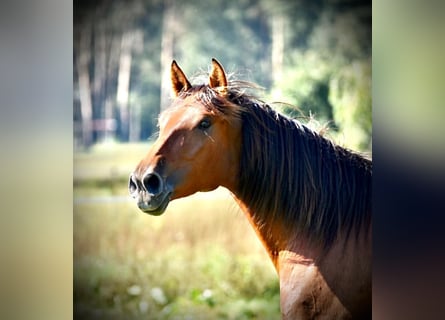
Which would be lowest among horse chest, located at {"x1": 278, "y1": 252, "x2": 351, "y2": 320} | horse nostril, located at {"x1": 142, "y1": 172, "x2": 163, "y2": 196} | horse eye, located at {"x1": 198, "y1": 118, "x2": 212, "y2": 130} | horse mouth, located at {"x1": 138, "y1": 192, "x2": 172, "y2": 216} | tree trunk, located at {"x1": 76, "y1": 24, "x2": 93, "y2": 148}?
horse chest, located at {"x1": 278, "y1": 252, "x2": 351, "y2": 320}

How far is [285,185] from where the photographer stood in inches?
121

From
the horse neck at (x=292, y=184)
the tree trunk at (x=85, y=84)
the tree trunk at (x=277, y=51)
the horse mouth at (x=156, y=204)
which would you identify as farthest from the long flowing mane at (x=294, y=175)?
the tree trunk at (x=85, y=84)

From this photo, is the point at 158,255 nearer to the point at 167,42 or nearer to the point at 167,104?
the point at 167,104

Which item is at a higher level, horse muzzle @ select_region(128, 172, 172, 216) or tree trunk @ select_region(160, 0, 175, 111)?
tree trunk @ select_region(160, 0, 175, 111)

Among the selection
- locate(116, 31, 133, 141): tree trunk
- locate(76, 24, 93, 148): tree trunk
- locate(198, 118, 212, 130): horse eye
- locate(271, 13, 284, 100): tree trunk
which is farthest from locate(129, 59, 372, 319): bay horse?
Result: locate(76, 24, 93, 148): tree trunk

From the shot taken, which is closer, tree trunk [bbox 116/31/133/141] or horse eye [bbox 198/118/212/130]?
horse eye [bbox 198/118/212/130]

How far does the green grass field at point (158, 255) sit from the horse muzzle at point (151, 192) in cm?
14

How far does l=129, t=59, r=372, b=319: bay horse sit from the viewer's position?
120 inches

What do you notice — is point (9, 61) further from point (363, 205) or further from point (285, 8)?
point (363, 205)

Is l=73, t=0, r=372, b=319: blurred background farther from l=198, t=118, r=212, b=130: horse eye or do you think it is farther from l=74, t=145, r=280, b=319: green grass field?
l=198, t=118, r=212, b=130: horse eye

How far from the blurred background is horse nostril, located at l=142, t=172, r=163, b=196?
22cm

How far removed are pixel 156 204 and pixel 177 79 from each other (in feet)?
2.12

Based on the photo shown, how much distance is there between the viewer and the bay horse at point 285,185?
3057mm

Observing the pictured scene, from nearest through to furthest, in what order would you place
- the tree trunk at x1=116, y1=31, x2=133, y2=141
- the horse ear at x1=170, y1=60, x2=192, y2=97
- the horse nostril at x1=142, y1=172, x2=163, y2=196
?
1. the horse nostril at x1=142, y1=172, x2=163, y2=196
2. the horse ear at x1=170, y1=60, x2=192, y2=97
3. the tree trunk at x1=116, y1=31, x2=133, y2=141
